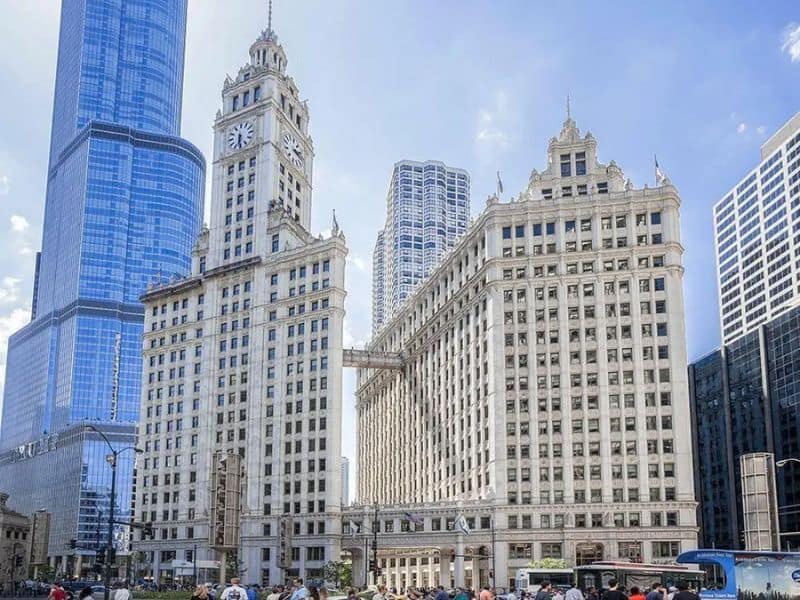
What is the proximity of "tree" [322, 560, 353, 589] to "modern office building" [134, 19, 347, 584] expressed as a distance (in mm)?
3916

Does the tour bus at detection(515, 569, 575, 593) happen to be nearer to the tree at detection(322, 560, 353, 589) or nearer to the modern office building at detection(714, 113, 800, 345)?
the tree at detection(322, 560, 353, 589)

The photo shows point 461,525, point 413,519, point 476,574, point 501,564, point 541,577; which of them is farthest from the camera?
point 476,574

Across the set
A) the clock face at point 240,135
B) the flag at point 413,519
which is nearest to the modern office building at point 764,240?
the flag at point 413,519

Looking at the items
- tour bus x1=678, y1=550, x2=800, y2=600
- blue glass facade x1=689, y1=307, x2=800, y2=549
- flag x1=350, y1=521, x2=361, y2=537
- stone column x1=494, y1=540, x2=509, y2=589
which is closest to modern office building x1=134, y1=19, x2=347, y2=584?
flag x1=350, y1=521, x2=361, y2=537

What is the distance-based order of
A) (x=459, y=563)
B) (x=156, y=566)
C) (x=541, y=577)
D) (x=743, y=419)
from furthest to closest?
(x=743, y=419) → (x=156, y=566) → (x=459, y=563) → (x=541, y=577)

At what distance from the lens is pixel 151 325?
482 ft

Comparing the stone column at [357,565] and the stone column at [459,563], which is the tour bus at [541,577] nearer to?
the stone column at [459,563]

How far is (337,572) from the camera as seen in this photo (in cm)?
11156

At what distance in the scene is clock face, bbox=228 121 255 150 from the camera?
468 feet

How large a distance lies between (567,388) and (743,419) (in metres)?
49.9

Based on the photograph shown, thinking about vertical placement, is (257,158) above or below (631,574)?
above

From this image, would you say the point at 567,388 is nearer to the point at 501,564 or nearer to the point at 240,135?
the point at 501,564

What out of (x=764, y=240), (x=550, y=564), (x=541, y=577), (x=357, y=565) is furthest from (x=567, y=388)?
(x=764, y=240)

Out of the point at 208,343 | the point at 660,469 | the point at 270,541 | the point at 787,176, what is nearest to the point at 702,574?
the point at 660,469
